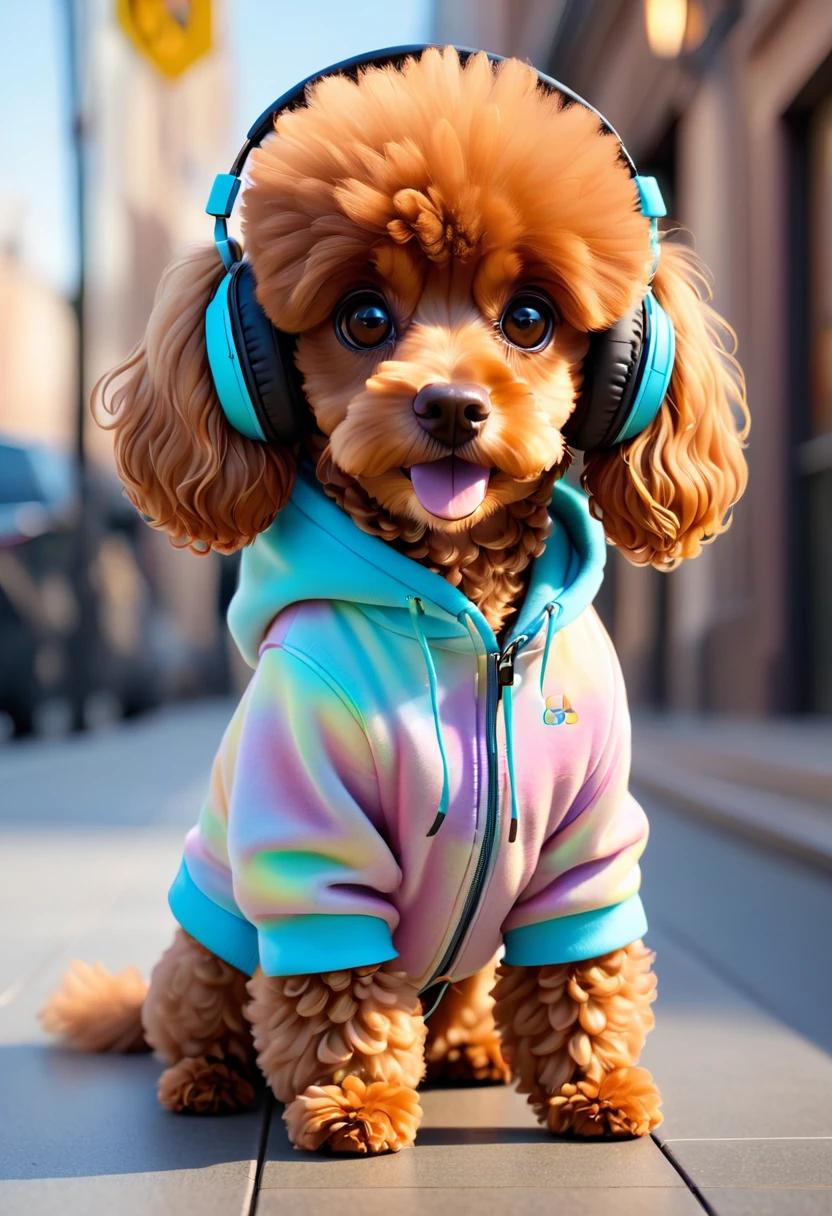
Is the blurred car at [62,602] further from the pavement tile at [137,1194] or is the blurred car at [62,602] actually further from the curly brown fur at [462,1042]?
the pavement tile at [137,1194]

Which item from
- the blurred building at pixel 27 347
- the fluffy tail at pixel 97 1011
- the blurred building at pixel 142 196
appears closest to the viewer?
the fluffy tail at pixel 97 1011

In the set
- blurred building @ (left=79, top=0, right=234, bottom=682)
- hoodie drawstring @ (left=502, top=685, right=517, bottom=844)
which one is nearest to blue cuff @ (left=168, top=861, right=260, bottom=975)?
hoodie drawstring @ (left=502, top=685, right=517, bottom=844)

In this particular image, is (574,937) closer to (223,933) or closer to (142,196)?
(223,933)

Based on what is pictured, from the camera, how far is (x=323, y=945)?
1484 millimetres

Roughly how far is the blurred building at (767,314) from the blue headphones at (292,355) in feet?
14.4

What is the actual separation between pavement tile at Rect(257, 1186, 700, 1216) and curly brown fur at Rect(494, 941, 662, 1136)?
178 millimetres

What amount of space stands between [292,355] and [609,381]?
15.2 inches

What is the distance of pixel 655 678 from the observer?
863 cm

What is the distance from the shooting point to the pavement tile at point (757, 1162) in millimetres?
1408

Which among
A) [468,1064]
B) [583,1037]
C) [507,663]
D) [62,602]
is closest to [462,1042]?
[468,1064]

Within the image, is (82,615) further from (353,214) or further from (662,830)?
(353,214)

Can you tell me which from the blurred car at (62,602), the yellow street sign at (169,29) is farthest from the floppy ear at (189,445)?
the yellow street sign at (169,29)

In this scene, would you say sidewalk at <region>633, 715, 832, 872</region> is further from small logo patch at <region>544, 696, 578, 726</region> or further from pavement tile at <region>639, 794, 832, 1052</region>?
small logo patch at <region>544, 696, 578, 726</region>

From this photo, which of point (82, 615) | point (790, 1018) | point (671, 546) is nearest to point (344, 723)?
point (671, 546)
